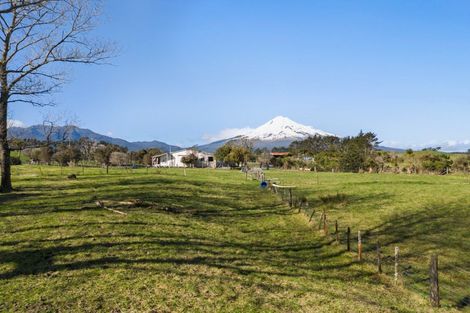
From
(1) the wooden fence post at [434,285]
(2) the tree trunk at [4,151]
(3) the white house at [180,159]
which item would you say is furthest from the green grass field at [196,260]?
(3) the white house at [180,159]

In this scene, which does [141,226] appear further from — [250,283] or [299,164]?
[299,164]

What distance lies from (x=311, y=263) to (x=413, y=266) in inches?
166

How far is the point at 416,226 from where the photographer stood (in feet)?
73.3

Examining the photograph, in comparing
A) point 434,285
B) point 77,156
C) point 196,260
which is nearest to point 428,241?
point 434,285

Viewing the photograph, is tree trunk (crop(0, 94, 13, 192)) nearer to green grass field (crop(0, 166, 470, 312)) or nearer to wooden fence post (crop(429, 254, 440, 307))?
green grass field (crop(0, 166, 470, 312))

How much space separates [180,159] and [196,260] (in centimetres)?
12828

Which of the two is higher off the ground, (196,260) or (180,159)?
(180,159)

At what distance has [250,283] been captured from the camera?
413 inches

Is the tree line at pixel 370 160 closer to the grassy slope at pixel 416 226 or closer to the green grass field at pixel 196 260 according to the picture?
the grassy slope at pixel 416 226

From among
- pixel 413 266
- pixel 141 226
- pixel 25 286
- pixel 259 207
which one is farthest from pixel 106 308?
pixel 259 207

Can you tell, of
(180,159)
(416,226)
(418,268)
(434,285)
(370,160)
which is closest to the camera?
Result: (434,285)

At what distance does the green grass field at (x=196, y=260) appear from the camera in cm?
912

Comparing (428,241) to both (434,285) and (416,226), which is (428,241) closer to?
(416,226)

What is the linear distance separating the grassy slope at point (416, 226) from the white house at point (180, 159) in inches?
3749
